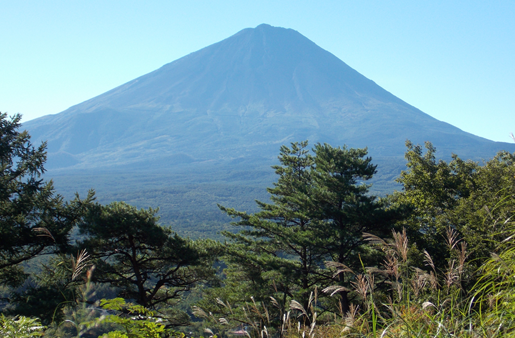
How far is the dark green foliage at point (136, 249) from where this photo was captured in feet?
35.8

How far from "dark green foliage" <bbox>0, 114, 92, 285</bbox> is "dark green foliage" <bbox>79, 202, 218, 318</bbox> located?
813 millimetres

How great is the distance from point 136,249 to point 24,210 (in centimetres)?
346

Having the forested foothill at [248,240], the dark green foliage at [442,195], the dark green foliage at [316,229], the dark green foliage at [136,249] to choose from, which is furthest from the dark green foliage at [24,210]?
the dark green foliage at [442,195]

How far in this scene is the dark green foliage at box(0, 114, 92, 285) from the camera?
1001 cm

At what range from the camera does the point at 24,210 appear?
10.5 meters

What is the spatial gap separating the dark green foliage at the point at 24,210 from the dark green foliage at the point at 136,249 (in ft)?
2.67

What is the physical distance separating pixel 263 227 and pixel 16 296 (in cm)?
901

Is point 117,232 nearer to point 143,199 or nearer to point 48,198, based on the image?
point 48,198

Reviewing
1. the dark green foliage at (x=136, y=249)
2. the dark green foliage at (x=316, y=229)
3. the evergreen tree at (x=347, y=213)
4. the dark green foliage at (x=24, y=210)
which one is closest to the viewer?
the dark green foliage at (x=24, y=210)

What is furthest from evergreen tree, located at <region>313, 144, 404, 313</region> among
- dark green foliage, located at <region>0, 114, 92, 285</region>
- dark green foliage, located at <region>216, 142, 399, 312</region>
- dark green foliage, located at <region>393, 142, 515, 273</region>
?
dark green foliage, located at <region>0, 114, 92, 285</region>

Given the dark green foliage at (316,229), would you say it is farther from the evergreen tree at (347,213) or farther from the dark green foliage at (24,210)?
the dark green foliage at (24,210)

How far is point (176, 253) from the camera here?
1188 cm

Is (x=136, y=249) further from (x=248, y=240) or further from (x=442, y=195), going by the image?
(x=442, y=195)

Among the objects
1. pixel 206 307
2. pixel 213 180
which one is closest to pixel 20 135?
pixel 206 307
